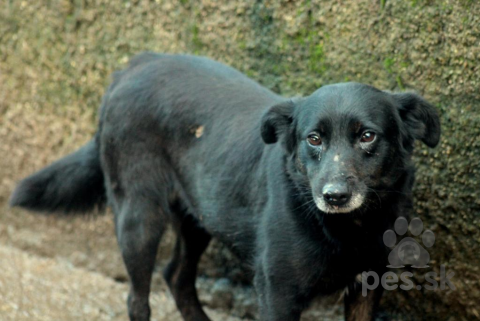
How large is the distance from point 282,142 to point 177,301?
5.37 feet

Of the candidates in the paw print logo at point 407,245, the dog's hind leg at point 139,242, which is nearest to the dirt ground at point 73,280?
the dog's hind leg at point 139,242

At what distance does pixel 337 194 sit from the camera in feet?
11.0

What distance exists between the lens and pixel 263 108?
4293 millimetres

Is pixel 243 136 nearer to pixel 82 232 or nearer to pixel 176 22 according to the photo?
pixel 176 22

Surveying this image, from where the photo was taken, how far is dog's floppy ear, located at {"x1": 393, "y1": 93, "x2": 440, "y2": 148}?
145 inches

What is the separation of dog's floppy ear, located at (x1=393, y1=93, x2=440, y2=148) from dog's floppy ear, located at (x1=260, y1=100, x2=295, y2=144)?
0.56 meters

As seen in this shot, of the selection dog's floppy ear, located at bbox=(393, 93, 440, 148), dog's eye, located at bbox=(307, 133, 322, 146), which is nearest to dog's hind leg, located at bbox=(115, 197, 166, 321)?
dog's eye, located at bbox=(307, 133, 322, 146)

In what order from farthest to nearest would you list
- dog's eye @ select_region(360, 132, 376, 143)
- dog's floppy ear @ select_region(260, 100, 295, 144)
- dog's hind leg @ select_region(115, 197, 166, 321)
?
dog's hind leg @ select_region(115, 197, 166, 321) → dog's floppy ear @ select_region(260, 100, 295, 144) → dog's eye @ select_region(360, 132, 376, 143)

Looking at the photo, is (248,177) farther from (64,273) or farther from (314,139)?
(64,273)

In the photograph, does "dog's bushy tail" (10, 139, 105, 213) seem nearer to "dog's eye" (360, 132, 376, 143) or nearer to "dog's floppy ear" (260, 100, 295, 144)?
"dog's floppy ear" (260, 100, 295, 144)

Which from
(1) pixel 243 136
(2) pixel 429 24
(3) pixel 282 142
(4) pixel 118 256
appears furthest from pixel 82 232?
(2) pixel 429 24

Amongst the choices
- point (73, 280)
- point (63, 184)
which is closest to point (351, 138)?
point (63, 184)

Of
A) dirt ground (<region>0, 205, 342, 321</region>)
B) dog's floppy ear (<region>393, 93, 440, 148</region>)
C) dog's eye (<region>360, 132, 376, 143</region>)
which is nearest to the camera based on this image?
dog's eye (<region>360, 132, 376, 143</region>)

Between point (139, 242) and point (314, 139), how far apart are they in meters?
1.49
